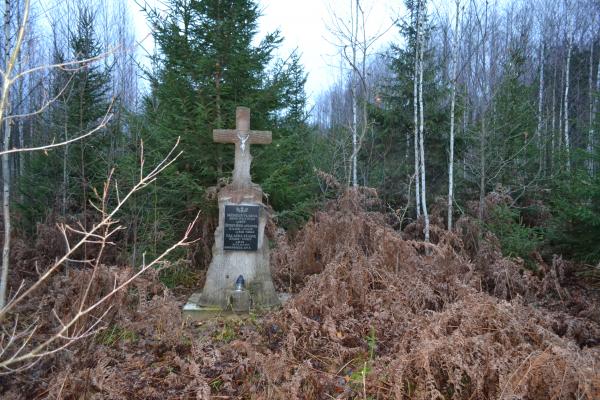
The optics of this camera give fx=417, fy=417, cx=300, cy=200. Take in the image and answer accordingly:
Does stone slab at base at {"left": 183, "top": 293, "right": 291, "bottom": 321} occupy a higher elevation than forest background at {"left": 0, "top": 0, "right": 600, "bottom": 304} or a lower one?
lower

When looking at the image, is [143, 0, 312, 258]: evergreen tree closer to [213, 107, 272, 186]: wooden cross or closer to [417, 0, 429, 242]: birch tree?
[213, 107, 272, 186]: wooden cross

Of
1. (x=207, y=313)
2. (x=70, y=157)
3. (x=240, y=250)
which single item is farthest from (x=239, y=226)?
(x=70, y=157)

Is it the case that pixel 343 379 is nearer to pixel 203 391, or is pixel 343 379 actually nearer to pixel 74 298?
pixel 203 391

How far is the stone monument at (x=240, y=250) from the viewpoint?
5.89m

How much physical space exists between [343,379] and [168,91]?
6607 millimetres

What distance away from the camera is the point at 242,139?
20.0 ft

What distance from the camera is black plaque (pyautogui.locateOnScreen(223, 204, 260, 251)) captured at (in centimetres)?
589

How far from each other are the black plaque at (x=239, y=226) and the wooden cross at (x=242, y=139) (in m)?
0.39

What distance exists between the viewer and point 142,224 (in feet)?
25.0

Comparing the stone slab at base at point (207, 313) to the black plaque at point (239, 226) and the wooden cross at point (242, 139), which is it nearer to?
the black plaque at point (239, 226)

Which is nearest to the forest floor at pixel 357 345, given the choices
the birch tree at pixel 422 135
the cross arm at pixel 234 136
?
the cross arm at pixel 234 136

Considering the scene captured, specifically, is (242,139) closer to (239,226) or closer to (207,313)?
(239,226)

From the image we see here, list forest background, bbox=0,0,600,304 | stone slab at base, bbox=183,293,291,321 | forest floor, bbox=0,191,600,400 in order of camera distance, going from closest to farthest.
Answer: forest floor, bbox=0,191,600,400
stone slab at base, bbox=183,293,291,321
forest background, bbox=0,0,600,304

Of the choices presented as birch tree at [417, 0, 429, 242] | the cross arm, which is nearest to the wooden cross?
the cross arm
